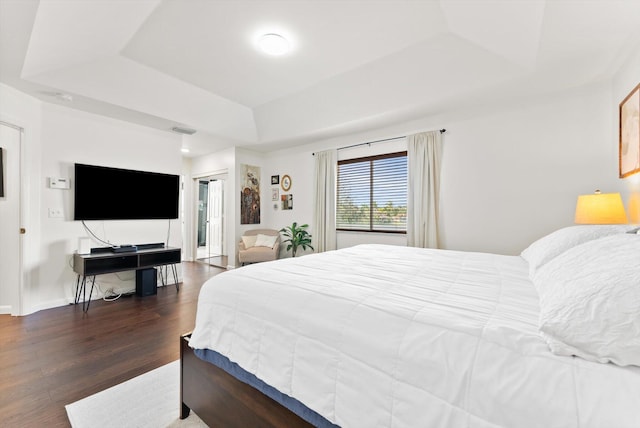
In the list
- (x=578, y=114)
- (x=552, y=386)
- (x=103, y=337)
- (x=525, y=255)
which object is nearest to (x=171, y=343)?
(x=103, y=337)

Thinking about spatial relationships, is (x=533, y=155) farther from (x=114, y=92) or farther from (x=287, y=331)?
(x=114, y=92)

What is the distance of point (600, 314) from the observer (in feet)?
2.35

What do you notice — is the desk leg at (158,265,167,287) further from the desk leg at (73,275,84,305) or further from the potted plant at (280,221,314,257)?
the potted plant at (280,221,314,257)

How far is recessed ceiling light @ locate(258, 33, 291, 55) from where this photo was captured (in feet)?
8.54

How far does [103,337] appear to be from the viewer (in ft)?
8.46

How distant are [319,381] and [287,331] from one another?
0.22 meters

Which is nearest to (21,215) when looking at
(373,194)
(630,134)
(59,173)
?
(59,173)

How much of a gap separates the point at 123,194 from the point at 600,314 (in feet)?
15.6

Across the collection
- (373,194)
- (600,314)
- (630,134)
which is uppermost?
(630,134)

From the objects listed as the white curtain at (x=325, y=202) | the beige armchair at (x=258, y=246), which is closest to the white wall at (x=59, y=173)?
the beige armchair at (x=258, y=246)

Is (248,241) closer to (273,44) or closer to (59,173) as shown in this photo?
(59,173)

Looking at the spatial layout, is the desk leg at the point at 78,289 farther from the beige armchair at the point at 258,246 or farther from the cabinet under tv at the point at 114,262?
the beige armchair at the point at 258,246

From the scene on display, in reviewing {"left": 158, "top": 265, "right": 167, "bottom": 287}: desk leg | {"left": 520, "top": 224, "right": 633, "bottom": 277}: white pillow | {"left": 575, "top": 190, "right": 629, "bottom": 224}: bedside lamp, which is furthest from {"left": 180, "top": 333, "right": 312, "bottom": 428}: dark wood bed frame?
{"left": 158, "top": 265, "right": 167, "bottom": 287}: desk leg

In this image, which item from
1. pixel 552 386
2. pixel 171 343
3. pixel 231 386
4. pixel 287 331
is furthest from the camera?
pixel 171 343
